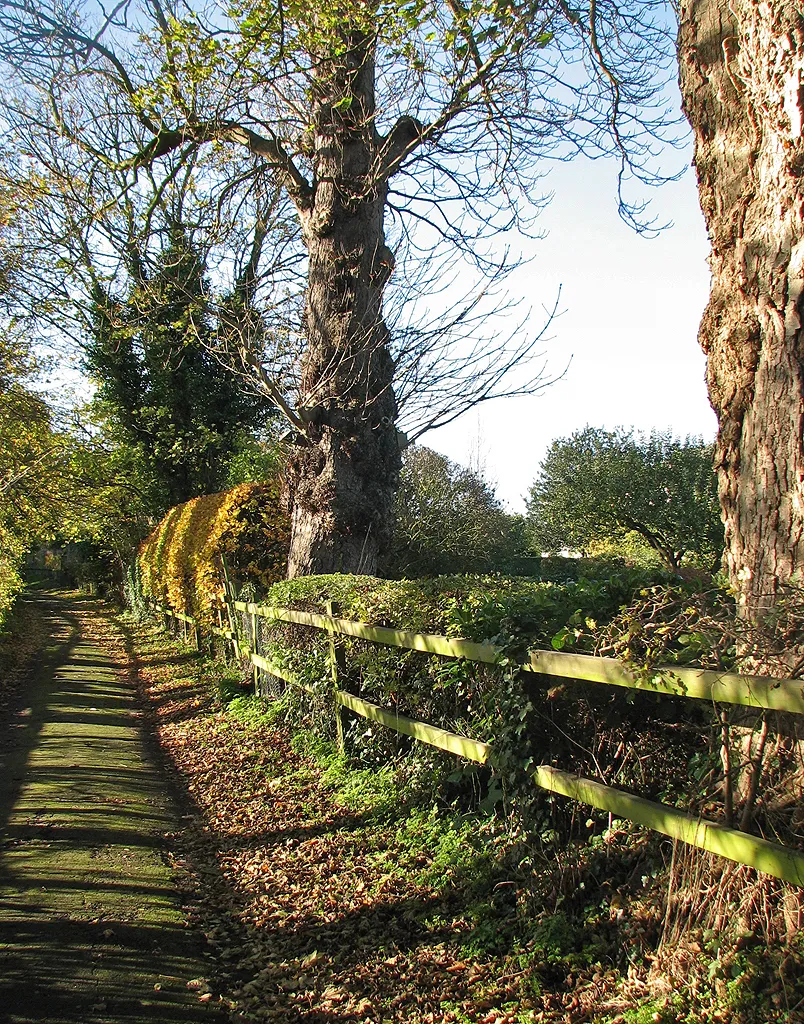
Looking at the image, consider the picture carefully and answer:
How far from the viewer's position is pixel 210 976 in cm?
398

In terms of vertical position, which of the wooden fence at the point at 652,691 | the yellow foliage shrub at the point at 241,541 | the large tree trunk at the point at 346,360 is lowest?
the wooden fence at the point at 652,691

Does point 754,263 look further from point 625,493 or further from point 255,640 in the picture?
point 625,493

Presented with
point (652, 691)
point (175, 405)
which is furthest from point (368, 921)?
point (175, 405)

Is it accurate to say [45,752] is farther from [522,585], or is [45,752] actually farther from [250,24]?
[250,24]

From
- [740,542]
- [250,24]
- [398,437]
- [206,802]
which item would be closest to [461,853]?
[740,542]

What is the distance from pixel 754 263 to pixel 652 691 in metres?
1.98

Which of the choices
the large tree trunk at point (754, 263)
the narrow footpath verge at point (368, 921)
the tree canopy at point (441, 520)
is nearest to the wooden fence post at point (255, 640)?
the narrow footpath verge at point (368, 921)

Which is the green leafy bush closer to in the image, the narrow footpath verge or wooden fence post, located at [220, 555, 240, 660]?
the narrow footpath verge

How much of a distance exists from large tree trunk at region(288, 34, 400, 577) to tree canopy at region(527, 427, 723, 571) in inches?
831

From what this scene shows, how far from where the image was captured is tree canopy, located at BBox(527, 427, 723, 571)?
30188 millimetres

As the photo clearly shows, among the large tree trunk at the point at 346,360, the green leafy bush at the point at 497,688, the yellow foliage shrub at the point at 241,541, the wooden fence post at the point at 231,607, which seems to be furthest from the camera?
the yellow foliage shrub at the point at 241,541

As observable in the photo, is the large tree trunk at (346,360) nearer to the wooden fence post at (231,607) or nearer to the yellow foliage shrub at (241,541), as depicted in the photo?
the wooden fence post at (231,607)

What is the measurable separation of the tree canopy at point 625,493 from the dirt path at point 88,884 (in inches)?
953

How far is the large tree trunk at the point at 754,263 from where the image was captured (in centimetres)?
346
